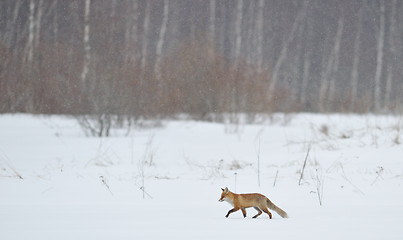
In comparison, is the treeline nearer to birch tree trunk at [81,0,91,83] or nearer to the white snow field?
birch tree trunk at [81,0,91,83]

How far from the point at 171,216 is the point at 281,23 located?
925 inches

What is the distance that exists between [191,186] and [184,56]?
370 inches

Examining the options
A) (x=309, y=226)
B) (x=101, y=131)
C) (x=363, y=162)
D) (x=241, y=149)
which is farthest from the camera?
(x=101, y=131)

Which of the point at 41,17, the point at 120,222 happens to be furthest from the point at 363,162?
the point at 41,17

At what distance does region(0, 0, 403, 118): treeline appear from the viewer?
10680mm

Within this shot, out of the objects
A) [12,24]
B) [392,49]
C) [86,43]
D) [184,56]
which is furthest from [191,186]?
[392,49]

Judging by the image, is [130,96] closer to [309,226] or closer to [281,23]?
[309,226]

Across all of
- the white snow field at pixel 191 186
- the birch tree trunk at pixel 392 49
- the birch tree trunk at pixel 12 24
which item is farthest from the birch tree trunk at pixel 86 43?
the birch tree trunk at pixel 392 49

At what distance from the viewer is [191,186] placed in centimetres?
511

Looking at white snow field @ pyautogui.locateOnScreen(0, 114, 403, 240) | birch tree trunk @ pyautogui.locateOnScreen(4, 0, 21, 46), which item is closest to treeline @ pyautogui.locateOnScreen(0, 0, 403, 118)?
birch tree trunk @ pyautogui.locateOnScreen(4, 0, 21, 46)

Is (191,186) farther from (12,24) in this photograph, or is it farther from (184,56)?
(12,24)

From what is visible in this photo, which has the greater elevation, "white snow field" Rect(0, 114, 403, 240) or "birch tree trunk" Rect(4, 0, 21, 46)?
"birch tree trunk" Rect(4, 0, 21, 46)

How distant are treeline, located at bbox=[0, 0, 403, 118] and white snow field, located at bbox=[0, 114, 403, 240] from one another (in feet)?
4.74

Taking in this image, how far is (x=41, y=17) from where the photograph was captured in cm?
1836
